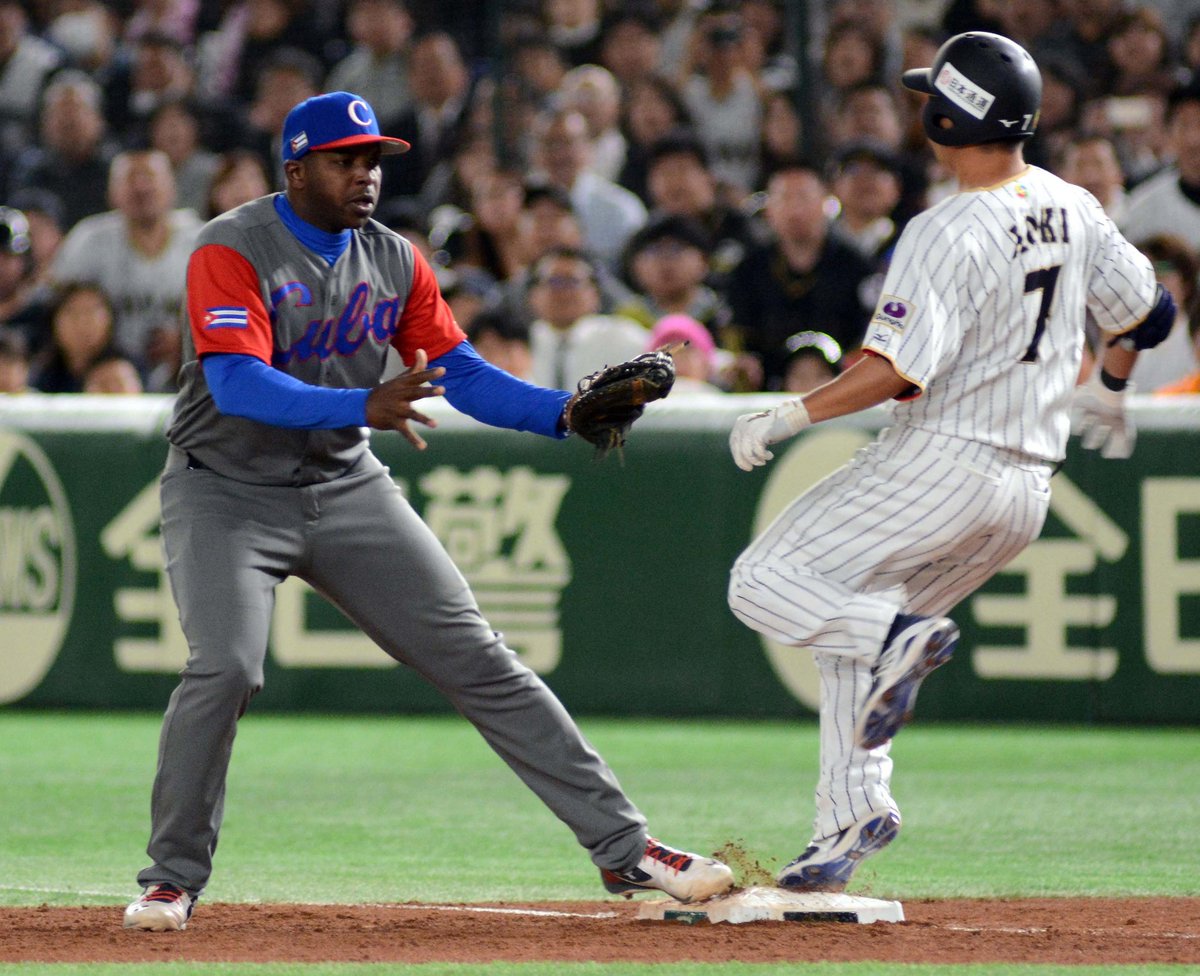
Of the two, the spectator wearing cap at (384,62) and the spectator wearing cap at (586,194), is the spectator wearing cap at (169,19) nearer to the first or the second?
the spectator wearing cap at (384,62)

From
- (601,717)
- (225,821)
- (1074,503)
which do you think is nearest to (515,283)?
(601,717)

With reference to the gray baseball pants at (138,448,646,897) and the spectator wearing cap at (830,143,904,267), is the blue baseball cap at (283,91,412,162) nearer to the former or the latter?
the gray baseball pants at (138,448,646,897)

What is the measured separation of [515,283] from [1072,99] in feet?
11.1

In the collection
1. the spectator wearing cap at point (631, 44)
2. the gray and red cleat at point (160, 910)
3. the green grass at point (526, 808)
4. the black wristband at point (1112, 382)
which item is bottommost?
the green grass at point (526, 808)

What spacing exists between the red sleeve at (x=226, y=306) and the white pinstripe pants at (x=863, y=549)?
1230mm

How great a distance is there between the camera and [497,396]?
4719mm

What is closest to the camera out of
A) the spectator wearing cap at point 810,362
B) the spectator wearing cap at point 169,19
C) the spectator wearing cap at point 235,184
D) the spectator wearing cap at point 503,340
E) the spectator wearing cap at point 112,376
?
the spectator wearing cap at point 810,362

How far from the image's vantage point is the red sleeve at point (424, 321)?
4781 millimetres

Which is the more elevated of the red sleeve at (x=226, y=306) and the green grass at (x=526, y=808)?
the red sleeve at (x=226, y=306)

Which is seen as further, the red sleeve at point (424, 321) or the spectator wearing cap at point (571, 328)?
the spectator wearing cap at point (571, 328)

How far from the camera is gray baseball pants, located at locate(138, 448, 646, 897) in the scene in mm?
4395

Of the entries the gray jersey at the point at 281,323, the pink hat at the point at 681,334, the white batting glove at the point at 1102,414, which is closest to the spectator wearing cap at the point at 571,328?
the pink hat at the point at 681,334

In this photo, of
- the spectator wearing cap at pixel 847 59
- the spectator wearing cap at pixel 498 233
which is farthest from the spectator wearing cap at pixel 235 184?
the spectator wearing cap at pixel 847 59

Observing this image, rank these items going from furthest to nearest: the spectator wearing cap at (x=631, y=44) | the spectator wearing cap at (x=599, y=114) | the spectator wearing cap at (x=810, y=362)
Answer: the spectator wearing cap at (x=631, y=44) < the spectator wearing cap at (x=599, y=114) < the spectator wearing cap at (x=810, y=362)
